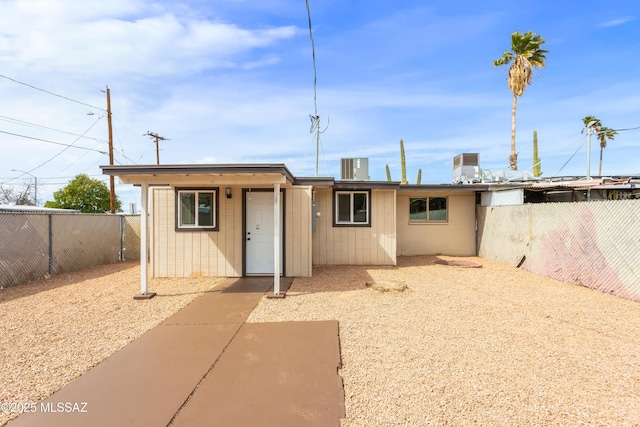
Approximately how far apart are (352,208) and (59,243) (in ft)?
27.8

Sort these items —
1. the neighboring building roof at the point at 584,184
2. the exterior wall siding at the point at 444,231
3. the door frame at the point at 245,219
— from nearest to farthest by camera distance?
the door frame at the point at 245,219, the neighboring building roof at the point at 584,184, the exterior wall siding at the point at 444,231

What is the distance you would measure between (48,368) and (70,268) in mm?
7445

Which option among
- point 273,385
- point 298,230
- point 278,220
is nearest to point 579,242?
point 298,230

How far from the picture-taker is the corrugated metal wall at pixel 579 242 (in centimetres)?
601

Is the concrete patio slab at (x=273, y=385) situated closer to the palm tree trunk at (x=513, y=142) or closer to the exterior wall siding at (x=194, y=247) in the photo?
the exterior wall siding at (x=194, y=247)

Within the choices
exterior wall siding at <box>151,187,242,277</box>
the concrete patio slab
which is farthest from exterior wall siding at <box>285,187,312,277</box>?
the concrete patio slab

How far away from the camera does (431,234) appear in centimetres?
1180

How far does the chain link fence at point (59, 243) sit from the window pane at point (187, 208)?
3766 millimetres

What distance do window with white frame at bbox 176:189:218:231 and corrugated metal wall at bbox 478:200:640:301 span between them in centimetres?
839

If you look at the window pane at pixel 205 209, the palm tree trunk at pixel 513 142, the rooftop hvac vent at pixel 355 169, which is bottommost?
the window pane at pixel 205 209

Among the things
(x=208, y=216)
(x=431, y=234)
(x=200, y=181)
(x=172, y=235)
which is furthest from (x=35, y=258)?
(x=431, y=234)

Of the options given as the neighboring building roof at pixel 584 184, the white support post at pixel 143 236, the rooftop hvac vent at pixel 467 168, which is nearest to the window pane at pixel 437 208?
the rooftop hvac vent at pixel 467 168

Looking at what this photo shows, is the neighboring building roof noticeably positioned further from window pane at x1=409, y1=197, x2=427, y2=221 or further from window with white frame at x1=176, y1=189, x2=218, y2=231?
window with white frame at x1=176, y1=189, x2=218, y2=231

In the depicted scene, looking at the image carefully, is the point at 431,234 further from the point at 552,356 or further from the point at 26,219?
the point at 26,219
